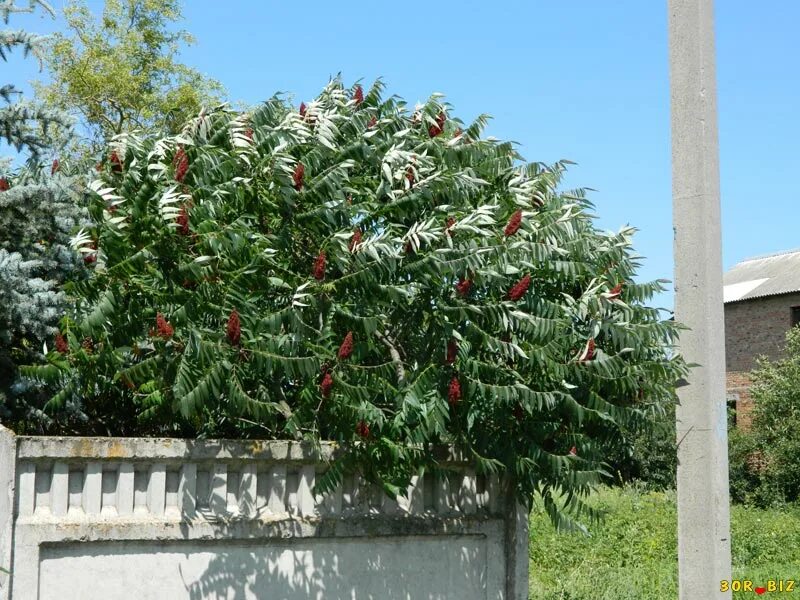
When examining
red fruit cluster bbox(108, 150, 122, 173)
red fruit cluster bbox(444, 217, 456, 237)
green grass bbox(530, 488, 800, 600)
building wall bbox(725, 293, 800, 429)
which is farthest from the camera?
building wall bbox(725, 293, 800, 429)

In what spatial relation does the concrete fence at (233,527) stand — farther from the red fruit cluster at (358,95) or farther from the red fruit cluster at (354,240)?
the red fruit cluster at (358,95)

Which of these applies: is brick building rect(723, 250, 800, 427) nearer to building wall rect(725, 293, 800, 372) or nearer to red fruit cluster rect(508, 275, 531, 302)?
building wall rect(725, 293, 800, 372)

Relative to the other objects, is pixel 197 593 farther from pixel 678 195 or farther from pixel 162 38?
pixel 162 38

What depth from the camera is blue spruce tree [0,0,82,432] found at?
313 inches

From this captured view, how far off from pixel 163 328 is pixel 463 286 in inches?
82.4

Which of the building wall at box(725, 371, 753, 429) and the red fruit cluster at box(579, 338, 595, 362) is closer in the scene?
the red fruit cluster at box(579, 338, 595, 362)

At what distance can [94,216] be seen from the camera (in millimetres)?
7754

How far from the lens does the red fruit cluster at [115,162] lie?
782 cm

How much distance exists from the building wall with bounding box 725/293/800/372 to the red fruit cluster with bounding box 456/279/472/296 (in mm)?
30223

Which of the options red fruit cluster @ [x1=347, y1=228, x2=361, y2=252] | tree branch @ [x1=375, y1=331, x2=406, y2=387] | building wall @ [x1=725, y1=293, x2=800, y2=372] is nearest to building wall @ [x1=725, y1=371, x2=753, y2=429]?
building wall @ [x1=725, y1=293, x2=800, y2=372]

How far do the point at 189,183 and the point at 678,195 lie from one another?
351cm

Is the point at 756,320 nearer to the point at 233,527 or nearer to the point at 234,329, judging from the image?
the point at 233,527

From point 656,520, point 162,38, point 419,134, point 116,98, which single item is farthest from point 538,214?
point 162,38

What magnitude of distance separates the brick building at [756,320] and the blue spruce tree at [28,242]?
30217 millimetres
